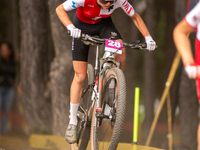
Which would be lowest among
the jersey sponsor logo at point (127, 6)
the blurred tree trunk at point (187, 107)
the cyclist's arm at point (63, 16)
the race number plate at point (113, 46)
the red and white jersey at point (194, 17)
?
the blurred tree trunk at point (187, 107)

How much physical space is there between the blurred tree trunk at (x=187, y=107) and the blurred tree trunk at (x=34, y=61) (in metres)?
3.46

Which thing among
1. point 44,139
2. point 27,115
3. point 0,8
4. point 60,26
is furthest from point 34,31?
point 0,8

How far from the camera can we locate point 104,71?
4477 mm

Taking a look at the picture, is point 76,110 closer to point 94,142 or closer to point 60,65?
point 94,142

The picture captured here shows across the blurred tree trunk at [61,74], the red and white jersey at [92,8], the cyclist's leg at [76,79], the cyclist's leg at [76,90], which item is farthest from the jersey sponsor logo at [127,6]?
the blurred tree trunk at [61,74]

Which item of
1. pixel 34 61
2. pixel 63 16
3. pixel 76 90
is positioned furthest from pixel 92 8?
pixel 34 61

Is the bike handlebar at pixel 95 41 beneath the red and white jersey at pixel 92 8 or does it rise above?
beneath

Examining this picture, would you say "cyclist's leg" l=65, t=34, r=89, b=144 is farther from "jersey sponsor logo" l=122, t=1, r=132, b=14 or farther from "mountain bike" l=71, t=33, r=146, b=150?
"jersey sponsor logo" l=122, t=1, r=132, b=14

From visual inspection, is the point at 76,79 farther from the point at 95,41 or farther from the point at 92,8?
the point at 92,8

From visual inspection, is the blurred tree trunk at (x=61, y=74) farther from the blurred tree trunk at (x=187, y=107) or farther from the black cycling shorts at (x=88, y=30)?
the black cycling shorts at (x=88, y=30)

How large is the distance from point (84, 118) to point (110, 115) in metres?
0.95

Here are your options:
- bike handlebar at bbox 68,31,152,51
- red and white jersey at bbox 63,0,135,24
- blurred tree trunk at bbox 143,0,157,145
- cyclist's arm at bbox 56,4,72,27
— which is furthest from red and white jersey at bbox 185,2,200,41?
blurred tree trunk at bbox 143,0,157,145

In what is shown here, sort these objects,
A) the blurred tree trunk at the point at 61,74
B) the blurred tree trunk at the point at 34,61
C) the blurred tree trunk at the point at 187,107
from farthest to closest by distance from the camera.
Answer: the blurred tree trunk at the point at 34,61
the blurred tree trunk at the point at 187,107
the blurred tree trunk at the point at 61,74

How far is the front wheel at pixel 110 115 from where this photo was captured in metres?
3.93
